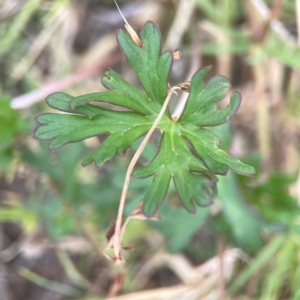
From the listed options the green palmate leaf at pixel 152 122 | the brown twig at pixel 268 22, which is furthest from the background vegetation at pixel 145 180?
the green palmate leaf at pixel 152 122

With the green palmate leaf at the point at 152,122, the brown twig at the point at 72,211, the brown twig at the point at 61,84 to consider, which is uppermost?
the green palmate leaf at the point at 152,122

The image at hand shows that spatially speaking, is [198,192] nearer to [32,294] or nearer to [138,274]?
[138,274]

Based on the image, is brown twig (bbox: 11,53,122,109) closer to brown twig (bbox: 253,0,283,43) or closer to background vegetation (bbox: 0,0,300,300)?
background vegetation (bbox: 0,0,300,300)

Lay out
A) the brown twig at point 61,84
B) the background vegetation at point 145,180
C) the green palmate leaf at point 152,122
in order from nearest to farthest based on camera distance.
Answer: the green palmate leaf at point 152,122 → the background vegetation at point 145,180 → the brown twig at point 61,84

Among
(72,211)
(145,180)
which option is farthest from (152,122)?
(72,211)

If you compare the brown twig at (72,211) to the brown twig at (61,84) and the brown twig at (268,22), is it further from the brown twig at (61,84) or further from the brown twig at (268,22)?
the brown twig at (268,22)

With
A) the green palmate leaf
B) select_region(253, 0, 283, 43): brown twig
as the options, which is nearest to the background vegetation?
select_region(253, 0, 283, 43): brown twig
